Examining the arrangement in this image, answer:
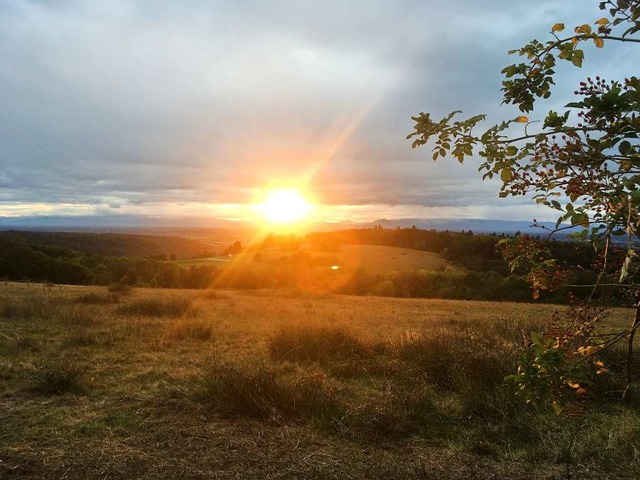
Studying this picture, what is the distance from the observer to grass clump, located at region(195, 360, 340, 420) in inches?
221

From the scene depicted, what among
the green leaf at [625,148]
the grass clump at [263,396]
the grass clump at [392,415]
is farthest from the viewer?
the grass clump at [263,396]

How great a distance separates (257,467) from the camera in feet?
13.8

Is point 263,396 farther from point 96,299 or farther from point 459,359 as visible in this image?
point 96,299

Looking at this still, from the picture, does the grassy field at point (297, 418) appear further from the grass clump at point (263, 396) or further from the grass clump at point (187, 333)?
the grass clump at point (187, 333)

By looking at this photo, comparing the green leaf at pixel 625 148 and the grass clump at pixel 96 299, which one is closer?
the green leaf at pixel 625 148

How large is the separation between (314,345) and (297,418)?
4039 mm

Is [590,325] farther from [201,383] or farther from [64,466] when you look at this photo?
[201,383]

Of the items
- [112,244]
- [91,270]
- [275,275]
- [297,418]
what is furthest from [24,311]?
[112,244]

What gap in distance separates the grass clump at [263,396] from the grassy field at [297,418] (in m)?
0.02

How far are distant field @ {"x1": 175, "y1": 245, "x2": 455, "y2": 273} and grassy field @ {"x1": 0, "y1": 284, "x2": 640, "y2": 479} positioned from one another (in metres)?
52.3

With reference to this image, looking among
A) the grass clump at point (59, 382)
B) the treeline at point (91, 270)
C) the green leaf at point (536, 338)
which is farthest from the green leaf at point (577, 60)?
the treeline at point (91, 270)

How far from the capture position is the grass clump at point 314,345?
909 centimetres

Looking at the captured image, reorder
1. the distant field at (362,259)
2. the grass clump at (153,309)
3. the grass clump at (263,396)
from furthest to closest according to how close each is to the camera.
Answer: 1. the distant field at (362,259)
2. the grass clump at (153,309)
3. the grass clump at (263,396)

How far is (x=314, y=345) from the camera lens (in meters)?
9.53
